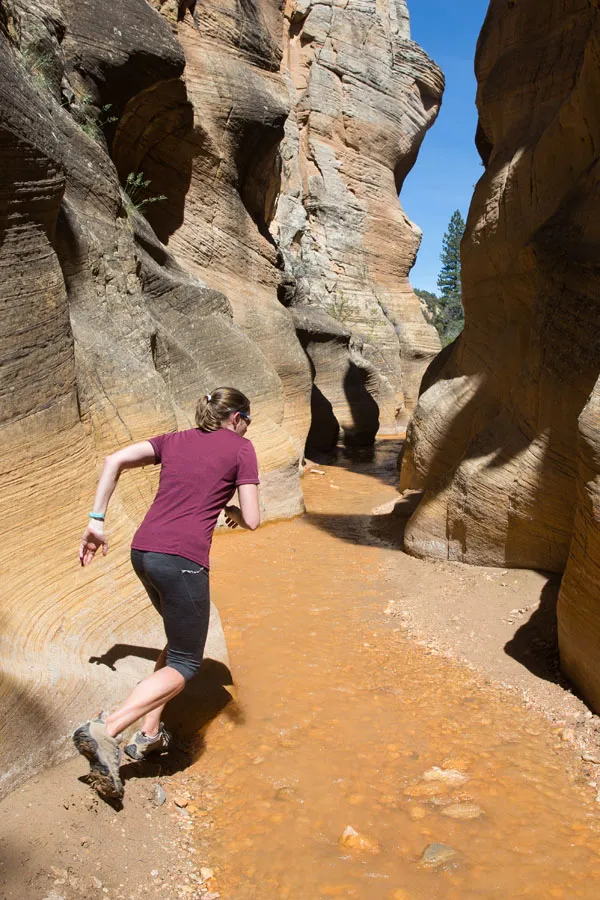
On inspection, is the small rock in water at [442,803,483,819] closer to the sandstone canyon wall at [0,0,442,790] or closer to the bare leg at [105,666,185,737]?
the bare leg at [105,666,185,737]

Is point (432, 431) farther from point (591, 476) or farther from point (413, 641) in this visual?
point (591, 476)

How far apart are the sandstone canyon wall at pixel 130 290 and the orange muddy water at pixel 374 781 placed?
1.84ft

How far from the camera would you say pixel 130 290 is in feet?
21.0

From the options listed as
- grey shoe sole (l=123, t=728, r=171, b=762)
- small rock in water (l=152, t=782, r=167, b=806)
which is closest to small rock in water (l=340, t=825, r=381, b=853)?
small rock in water (l=152, t=782, r=167, b=806)

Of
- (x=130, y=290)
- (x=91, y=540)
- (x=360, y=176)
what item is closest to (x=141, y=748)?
(x=91, y=540)

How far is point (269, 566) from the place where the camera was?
20.9 feet

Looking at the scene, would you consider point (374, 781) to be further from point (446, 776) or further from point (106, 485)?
point (106, 485)

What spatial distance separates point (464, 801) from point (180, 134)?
30.9 ft

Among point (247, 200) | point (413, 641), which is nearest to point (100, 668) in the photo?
point (413, 641)

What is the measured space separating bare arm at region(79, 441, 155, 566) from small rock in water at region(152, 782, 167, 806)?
91 cm

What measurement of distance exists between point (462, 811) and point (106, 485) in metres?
1.87

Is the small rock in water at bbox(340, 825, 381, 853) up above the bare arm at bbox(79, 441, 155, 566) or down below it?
below

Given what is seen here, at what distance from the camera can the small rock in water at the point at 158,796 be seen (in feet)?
8.68

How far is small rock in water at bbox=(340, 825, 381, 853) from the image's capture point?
2.48 metres
